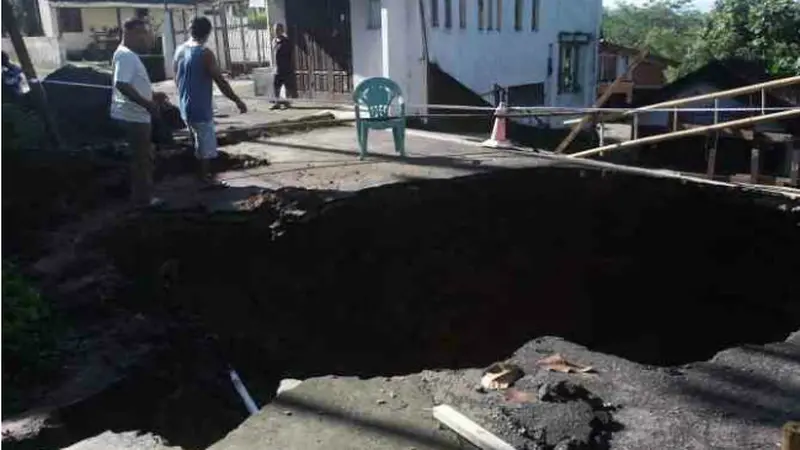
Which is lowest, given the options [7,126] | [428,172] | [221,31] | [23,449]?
[23,449]

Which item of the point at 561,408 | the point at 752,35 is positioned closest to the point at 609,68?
the point at 752,35

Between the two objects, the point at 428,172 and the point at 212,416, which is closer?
the point at 212,416

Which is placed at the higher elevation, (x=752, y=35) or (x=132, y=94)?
(x=752, y=35)

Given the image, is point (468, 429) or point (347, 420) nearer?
point (468, 429)

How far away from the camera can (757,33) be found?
2030 centimetres

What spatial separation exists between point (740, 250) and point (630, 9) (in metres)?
63.4

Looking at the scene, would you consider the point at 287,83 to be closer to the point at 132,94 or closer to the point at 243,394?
the point at 132,94

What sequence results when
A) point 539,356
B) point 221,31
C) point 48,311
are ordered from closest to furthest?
point 539,356 < point 48,311 < point 221,31

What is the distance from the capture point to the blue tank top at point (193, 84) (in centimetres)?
647

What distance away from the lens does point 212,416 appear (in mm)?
4980

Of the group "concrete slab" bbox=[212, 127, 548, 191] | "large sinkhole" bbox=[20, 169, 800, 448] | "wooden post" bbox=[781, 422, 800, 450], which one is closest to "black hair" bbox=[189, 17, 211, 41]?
"concrete slab" bbox=[212, 127, 548, 191]

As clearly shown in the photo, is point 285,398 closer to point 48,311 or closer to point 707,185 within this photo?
point 48,311

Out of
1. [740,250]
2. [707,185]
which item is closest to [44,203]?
[707,185]

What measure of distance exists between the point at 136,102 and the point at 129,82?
0.57 ft
